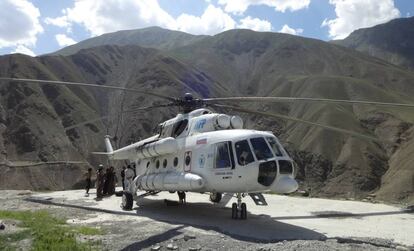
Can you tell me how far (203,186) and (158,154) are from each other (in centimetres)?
348

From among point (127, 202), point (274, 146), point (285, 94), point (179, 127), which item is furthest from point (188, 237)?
point (285, 94)

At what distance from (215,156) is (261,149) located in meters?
1.60

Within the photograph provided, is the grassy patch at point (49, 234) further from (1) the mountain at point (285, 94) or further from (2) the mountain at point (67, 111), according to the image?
(2) the mountain at point (67, 111)

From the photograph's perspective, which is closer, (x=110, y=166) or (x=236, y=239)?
(x=236, y=239)

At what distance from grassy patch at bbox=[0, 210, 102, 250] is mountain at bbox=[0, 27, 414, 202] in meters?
29.6

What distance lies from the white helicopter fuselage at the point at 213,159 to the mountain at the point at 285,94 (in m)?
25.3

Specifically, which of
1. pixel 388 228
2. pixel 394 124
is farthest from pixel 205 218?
pixel 394 124

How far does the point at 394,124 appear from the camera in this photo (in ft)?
293

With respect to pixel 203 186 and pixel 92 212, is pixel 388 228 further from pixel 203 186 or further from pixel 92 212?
pixel 92 212

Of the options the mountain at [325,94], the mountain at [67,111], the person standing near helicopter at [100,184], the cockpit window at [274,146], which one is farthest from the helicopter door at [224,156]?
the mountain at [325,94]

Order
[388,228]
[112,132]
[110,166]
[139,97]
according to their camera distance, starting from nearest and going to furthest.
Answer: [388,228], [110,166], [112,132], [139,97]

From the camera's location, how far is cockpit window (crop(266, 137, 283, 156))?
14.3 meters

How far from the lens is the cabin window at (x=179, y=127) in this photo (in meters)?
17.5

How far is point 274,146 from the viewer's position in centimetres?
1450
